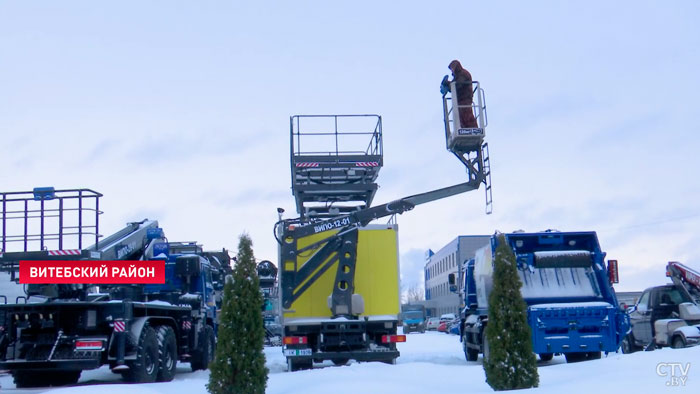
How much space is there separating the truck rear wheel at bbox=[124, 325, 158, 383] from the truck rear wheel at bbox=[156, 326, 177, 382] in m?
0.34

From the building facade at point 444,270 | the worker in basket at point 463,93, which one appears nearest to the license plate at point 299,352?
the worker in basket at point 463,93

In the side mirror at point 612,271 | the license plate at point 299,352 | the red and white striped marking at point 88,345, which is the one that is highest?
the side mirror at point 612,271

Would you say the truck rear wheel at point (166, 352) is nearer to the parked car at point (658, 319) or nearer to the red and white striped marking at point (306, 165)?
the red and white striped marking at point (306, 165)

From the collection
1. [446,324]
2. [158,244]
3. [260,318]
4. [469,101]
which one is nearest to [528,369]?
[260,318]

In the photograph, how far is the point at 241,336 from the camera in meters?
9.09

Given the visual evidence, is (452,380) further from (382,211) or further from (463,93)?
(463,93)

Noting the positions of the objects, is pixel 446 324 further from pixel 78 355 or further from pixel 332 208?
pixel 78 355

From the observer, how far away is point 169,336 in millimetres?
14859

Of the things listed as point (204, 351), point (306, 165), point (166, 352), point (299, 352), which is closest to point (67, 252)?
point (166, 352)

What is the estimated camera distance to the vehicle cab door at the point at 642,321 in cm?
1858

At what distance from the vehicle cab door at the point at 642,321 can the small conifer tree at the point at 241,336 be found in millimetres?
12690

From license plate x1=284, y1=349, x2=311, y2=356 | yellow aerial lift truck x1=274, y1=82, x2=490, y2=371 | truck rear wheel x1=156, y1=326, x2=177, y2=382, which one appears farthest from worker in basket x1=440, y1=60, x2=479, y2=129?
truck rear wheel x1=156, y1=326, x2=177, y2=382

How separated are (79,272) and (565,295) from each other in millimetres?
10070

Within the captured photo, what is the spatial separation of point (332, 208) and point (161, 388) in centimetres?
817
